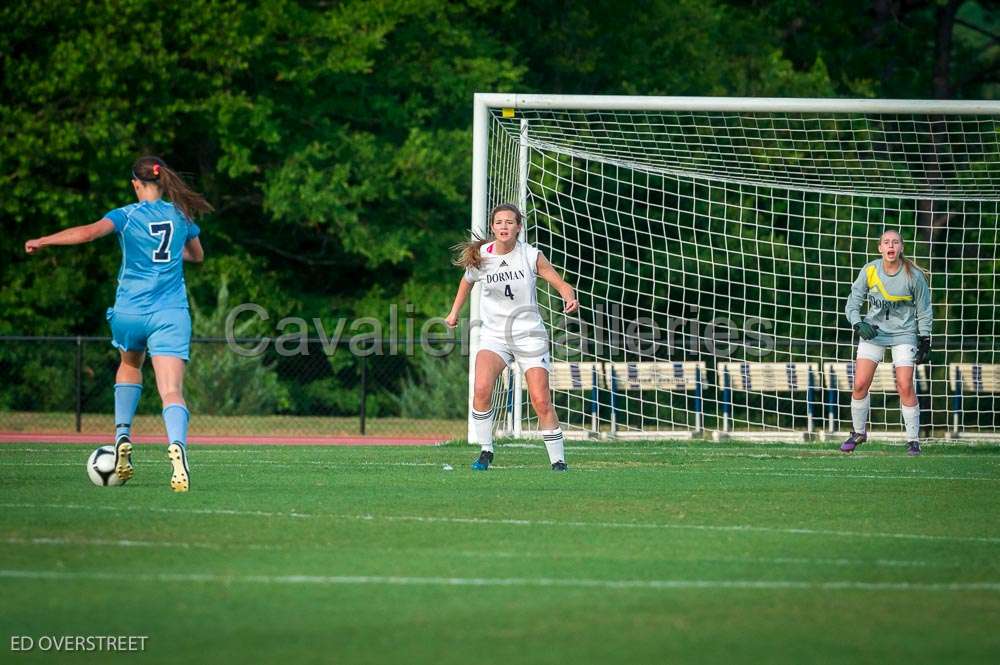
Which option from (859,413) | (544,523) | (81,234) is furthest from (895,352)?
(81,234)

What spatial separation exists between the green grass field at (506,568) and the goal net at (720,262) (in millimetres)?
6472

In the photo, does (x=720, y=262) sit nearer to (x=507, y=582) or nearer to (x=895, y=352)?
(x=895, y=352)

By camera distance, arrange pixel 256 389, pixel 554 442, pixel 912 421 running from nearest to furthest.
Result: pixel 554 442 → pixel 912 421 → pixel 256 389

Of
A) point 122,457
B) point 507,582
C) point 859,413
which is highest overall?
point 859,413

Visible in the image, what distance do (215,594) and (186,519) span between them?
2.17 meters

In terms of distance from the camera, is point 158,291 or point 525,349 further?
point 525,349

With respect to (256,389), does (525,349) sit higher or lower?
higher

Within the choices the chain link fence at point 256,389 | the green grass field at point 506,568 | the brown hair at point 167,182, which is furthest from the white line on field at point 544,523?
the chain link fence at point 256,389

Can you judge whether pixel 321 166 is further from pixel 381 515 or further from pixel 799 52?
pixel 381 515

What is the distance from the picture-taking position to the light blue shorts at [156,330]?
9.08 meters

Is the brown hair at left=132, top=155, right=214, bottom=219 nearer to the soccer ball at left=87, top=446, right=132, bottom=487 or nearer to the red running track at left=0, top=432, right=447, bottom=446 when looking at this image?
the soccer ball at left=87, top=446, right=132, bottom=487

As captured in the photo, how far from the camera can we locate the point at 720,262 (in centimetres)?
2084

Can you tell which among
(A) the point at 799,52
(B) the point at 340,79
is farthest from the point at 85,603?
(A) the point at 799,52

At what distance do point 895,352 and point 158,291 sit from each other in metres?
7.51
